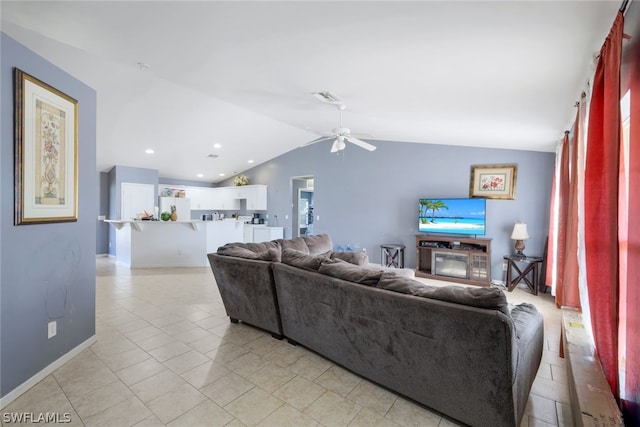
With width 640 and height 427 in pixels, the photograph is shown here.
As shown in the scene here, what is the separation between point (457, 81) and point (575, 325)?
234cm

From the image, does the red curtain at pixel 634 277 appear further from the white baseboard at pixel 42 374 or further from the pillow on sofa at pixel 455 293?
the white baseboard at pixel 42 374

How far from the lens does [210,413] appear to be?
1906 millimetres

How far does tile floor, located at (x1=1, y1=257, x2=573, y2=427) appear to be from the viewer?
1.88 meters

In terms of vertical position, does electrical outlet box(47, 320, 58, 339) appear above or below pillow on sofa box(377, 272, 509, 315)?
below

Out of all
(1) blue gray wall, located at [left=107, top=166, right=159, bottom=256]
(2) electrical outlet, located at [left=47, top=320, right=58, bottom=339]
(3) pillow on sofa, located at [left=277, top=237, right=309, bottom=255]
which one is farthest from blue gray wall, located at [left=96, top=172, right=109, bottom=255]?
(2) electrical outlet, located at [left=47, top=320, right=58, bottom=339]

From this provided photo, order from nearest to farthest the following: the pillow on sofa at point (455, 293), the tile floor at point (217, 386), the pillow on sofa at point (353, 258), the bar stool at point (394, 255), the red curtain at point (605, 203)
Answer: the red curtain at point (605, 203) < the pillow on sofa at point (455, 293) < the tile floor at point (217, 386) < the pillow on sofa at point (353, 258) < the bar stool at point (394, 255)

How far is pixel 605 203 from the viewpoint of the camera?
169 cm

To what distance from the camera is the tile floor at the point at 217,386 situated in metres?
1.88

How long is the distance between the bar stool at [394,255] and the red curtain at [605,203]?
13.9 feet

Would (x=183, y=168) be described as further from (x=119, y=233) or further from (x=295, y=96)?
(x=295, y=96)

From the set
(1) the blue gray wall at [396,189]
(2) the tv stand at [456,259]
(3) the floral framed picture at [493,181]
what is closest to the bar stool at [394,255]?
(1) the blue gray wall at [396,189]

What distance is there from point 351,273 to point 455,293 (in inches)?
Answer: 29.3

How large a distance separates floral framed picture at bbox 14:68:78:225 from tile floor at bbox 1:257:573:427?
1.25 meters

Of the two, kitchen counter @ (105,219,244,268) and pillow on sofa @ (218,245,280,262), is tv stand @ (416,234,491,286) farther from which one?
kitchen counter @ (105,219,244,268)
